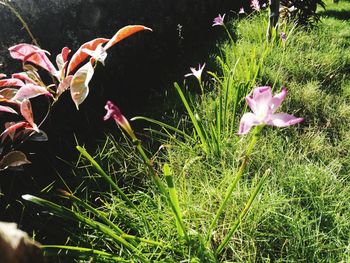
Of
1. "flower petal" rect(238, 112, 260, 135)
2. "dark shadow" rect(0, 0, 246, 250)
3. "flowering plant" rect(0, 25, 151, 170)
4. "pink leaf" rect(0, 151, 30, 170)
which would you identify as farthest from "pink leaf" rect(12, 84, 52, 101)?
"flower petal" rect(238, 112, 260, 135)

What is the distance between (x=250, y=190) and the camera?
1484mm

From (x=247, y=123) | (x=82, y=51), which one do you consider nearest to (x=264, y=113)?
(x=247, y=123)

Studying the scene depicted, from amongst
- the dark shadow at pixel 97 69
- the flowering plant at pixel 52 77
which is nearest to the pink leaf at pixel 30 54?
the flowering plant at pixel 52 77

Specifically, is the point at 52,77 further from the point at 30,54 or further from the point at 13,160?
the point at 13,160

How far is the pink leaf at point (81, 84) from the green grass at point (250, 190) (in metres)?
0.41

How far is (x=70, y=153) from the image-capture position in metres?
2.01

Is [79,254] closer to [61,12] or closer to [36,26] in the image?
[36,26]

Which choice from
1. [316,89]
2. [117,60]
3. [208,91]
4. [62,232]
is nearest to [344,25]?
[316,89]

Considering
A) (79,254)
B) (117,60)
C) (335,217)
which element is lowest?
(335,217)

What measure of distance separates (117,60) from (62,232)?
58.6 inches

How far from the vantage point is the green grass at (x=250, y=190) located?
1.28m

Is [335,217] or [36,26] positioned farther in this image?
[36,26]

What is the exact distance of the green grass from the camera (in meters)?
1.28

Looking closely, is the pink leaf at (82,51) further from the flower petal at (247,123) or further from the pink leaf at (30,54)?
the flower petal at (247,123)
